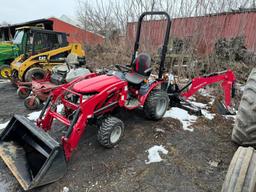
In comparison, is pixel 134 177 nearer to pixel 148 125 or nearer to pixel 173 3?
pixel 148 125

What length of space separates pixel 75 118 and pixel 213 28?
5771mm

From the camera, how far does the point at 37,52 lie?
6.91 metres

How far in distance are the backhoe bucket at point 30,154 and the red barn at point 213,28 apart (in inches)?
221

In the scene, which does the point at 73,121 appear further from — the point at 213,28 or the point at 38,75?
the point at 213,28

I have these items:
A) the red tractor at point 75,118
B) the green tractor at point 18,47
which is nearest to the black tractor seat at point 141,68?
the red tractor at point 75,118

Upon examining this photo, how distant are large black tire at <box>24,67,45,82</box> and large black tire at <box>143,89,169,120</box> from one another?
416 centimetres

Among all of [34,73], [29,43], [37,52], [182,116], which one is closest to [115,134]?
[182,116]

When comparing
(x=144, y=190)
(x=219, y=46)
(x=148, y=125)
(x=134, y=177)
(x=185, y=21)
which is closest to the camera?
(x=144, y=190)

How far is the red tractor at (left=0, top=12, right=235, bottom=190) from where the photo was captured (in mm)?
2267

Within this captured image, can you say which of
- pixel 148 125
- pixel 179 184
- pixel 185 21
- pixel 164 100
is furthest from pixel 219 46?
pixel 179 184

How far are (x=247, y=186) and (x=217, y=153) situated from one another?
181cm

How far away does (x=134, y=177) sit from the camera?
8.11 ft

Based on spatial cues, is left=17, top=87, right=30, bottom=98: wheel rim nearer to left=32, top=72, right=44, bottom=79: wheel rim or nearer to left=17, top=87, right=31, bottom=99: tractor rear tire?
left=17, top=87, right=31, bottom=99: tractor rear tire

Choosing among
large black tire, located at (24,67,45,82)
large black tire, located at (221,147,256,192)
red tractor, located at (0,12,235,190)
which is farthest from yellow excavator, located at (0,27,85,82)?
large black tire, located at (221,147,256,192)
